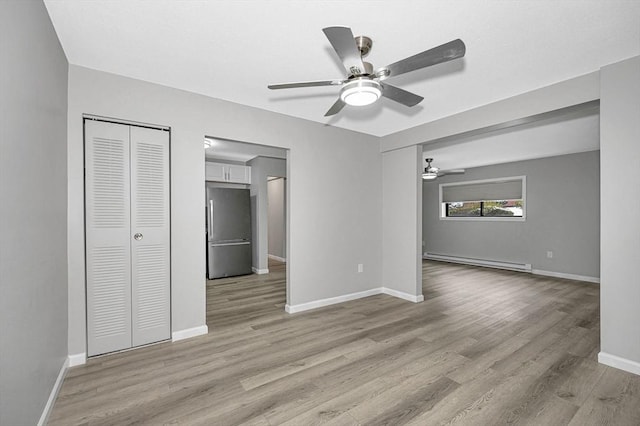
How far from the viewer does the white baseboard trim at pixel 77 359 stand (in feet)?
7.84

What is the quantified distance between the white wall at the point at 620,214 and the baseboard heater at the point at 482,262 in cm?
450

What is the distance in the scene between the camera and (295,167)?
3.76 m

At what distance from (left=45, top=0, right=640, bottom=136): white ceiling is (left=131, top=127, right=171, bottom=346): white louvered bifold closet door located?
67 centimetres

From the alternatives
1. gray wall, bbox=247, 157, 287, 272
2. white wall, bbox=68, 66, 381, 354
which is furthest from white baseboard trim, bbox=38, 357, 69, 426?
gray wall, bbox=247, 157, 287, 272

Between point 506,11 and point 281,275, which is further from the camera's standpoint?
point 281,275

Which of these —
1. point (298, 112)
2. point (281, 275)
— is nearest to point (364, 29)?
point (298, 112)

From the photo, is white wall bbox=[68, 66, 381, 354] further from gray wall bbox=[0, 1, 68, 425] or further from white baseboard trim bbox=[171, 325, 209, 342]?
gray wall bbox=[0, 1, 68, 425]

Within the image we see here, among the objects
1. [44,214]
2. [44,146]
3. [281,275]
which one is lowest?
[281,275]

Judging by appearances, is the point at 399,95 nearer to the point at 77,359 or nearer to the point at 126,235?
the point at 126,235

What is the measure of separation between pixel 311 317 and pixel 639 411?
108 inches

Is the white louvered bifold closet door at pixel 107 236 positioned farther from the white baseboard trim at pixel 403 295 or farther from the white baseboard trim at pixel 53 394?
the white baseboard trim at pixel 403 295

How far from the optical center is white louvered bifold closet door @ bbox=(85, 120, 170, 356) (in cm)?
252

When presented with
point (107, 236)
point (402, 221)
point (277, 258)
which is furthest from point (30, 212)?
point (277, 258)

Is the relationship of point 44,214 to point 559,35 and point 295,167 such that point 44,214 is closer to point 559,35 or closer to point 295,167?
point 295,167
